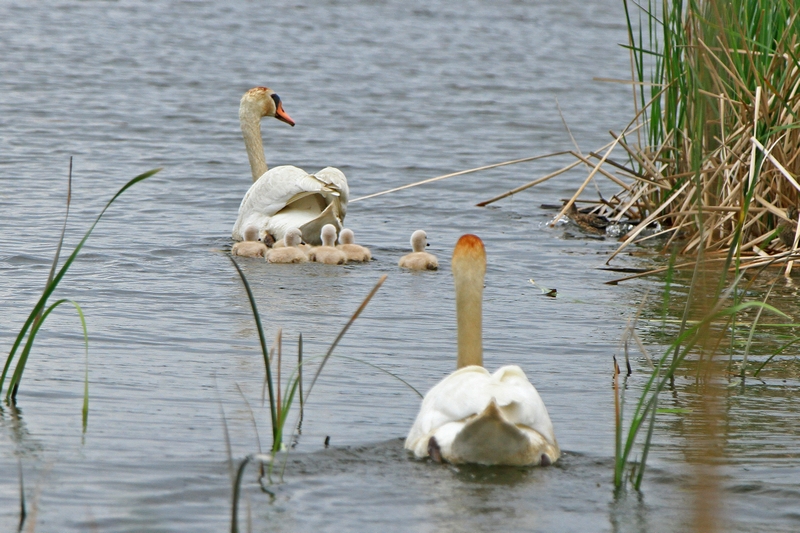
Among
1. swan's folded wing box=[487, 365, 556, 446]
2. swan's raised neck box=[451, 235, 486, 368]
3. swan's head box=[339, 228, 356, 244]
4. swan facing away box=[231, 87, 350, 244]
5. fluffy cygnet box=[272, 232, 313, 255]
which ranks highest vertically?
swan's raised neck box=[451, 235, 486, 368]

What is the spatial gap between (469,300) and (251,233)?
5.08 meters

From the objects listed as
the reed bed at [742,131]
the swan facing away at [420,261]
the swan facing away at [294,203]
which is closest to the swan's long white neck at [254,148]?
the swan facing away at [294,203]

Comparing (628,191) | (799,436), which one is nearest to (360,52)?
(628,191)

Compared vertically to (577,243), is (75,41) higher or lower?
higher

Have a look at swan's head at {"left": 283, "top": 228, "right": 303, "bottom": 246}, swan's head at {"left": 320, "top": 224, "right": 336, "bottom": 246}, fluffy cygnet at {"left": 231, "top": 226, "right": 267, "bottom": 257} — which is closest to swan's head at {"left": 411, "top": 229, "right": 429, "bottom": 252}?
swan's head at {"left": 320, "top": 224, "right": 336, "bottom": 246}

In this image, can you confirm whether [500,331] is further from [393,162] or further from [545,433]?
[393,162]

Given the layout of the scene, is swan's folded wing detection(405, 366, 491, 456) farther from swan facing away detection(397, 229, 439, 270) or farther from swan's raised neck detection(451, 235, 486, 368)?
swan facing away detection(397, 229, 439, 270)

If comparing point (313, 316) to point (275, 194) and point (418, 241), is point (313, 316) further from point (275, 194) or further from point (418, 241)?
point (275, 194)

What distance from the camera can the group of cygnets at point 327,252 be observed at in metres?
8.48

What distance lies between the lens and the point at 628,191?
9.88 metres

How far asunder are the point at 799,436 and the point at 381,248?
5180 millimetres

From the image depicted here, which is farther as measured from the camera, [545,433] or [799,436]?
[799,436]

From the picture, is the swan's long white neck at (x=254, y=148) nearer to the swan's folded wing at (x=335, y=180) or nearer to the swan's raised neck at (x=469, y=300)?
the swan's folded wing at (x=335, y=180)

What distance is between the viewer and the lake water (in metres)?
3.82
